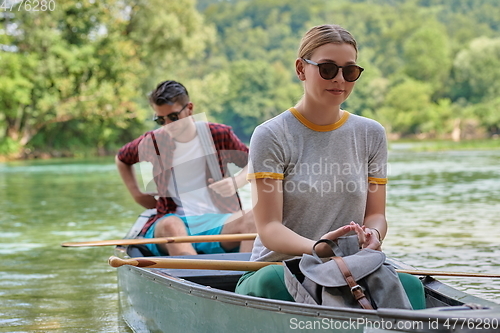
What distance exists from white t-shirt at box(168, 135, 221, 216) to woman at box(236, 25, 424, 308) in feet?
6.26

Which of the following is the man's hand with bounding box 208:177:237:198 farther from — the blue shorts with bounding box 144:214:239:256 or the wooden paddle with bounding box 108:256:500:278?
the wooden paddle with bounding box 108:256:500:278

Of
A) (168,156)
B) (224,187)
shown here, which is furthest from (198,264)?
(168,156)

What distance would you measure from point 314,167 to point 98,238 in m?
6.26

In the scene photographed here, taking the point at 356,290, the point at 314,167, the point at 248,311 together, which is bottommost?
the point at 248,311

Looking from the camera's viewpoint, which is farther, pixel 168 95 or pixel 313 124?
pixel 168 95

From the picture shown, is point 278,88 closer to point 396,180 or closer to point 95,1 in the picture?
point 95,1

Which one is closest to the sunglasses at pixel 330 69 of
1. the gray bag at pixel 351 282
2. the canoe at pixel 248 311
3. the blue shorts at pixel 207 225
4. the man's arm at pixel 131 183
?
the gray bag at pixel 351 282

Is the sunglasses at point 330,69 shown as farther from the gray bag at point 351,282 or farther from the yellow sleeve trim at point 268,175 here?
the gray bag at point 351,282

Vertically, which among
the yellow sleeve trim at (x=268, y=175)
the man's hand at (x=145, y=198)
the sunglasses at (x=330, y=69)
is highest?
the sunglasses at (x=330, y=69)

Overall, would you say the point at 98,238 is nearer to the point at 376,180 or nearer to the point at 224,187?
the point at 224,187

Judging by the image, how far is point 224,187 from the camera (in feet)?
15.3

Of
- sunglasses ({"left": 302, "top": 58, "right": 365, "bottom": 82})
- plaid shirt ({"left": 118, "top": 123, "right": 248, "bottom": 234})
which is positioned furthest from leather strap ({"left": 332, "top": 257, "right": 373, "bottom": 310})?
plaid shirt ({"left": 118, "top": 123, "right": 248, "bottom": 234})

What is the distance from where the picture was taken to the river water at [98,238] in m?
5.12

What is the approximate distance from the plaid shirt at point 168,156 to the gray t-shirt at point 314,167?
1998mm
